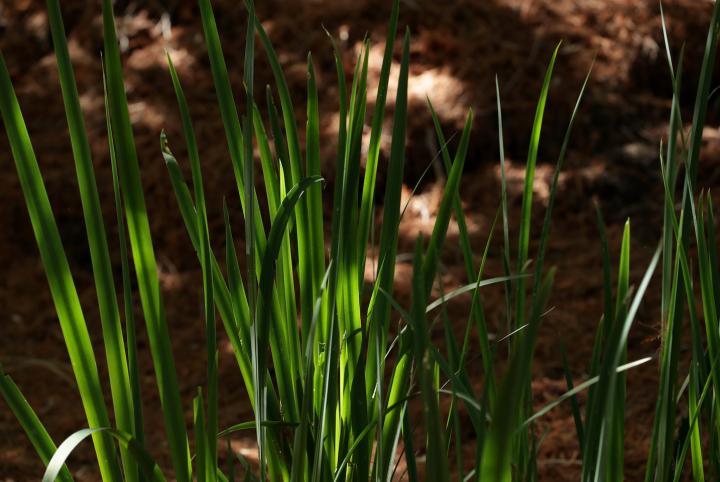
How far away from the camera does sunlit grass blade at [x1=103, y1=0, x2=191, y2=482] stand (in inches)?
26.7

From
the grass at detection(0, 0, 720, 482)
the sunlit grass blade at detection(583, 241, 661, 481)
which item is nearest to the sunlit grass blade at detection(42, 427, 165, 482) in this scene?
the grass at detection(0, 0, 720, 482)

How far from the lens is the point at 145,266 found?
708 millimetres

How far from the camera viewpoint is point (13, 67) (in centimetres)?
301

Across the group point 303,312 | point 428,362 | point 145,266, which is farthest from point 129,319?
point 428,362

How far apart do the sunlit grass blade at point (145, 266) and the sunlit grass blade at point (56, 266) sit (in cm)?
5

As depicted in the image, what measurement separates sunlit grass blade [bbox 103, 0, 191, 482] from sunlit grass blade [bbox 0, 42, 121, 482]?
0.17 ft

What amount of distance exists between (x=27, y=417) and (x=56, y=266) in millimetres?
124

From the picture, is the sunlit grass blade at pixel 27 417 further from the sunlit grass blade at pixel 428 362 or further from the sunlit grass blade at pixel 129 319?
the sunlit grass blade at pixel 428 362

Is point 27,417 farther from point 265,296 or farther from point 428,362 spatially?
point 428,362

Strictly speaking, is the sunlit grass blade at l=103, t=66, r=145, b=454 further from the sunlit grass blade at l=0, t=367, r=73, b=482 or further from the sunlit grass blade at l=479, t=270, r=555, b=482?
the sunlit grass blade at l=479, t=270, r=555, b=482

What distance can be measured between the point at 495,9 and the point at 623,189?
2.77 feet

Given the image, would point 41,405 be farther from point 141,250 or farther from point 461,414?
point 141,250

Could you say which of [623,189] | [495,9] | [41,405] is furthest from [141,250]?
[495,9]

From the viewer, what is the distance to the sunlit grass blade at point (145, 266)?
0.68 m
